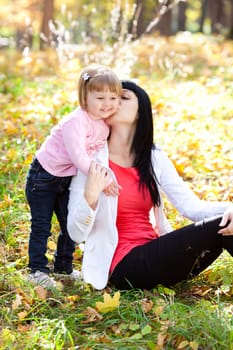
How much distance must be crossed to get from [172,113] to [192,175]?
70.6 inches

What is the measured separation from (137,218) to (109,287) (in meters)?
0.41

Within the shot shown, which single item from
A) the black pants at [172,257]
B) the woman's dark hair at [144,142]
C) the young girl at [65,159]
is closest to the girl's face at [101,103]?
the young girl at [65,159]

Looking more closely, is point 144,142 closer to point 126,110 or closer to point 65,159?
point 126,110

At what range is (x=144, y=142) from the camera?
359cm

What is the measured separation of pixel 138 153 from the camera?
3.59 metres

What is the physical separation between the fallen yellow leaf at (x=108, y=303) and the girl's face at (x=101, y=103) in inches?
37.4

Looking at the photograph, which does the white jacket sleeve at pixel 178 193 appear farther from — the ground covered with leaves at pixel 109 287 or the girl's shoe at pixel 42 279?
the girl's shoe at pixel 42 279

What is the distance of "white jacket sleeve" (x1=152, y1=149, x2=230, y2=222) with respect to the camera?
351 centimetres

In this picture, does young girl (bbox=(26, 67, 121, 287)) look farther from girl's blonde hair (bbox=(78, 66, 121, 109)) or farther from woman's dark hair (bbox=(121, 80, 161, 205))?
woman's dark hair (bbox=(121, 80, 161, 205))

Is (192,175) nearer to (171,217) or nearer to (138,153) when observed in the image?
(171,217)

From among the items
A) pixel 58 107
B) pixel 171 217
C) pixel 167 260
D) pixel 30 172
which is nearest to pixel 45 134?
pixel 58 107

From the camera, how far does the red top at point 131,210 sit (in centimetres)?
348

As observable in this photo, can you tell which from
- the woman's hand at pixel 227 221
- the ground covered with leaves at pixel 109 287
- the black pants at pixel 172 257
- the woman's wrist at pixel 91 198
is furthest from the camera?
the woman's wrist at pixel 91 198

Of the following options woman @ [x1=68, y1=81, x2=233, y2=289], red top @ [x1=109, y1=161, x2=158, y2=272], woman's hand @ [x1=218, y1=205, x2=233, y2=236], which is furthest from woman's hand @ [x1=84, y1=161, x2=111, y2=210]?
woman's hand @ [x1=218, y1=205, x2=233, y2=236]
